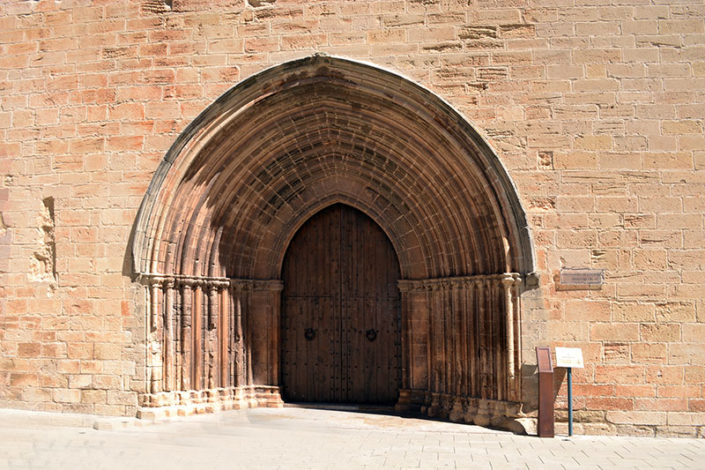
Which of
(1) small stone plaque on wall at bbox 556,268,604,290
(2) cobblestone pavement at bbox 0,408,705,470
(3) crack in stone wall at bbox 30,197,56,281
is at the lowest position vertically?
(2) cobblestone pavement at bbox 0,408,705,470

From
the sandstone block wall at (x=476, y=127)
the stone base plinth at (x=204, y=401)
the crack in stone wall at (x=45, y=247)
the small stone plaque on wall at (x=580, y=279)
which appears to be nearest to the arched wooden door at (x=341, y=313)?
the stone base plinth at (x=204, y=401)

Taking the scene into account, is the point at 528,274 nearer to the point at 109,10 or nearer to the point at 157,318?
the point at 157,318

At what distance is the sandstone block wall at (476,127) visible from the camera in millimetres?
6945

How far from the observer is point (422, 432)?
6973 millimetres

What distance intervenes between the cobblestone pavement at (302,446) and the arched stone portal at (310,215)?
59 centimetres

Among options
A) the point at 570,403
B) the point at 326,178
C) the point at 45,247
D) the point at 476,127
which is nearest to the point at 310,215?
the point at 326,178

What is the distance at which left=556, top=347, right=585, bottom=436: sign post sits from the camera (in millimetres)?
6684

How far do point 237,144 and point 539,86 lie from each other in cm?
338

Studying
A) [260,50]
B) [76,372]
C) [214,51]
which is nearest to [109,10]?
[214,51]

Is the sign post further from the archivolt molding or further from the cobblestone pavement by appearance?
the archivolt molding

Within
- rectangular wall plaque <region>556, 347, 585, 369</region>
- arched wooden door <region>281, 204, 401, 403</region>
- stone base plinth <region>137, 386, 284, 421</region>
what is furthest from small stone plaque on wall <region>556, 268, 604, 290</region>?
stone base plinth <region>137, 386, 284, 421</region>

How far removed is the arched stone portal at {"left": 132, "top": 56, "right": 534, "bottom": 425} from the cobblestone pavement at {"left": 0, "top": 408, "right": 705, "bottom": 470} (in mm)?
590

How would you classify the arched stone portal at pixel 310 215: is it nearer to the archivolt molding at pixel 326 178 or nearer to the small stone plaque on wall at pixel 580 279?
the archivolt molding at pixel 326 178

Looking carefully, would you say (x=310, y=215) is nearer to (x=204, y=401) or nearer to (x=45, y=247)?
(x=204, y=401)
